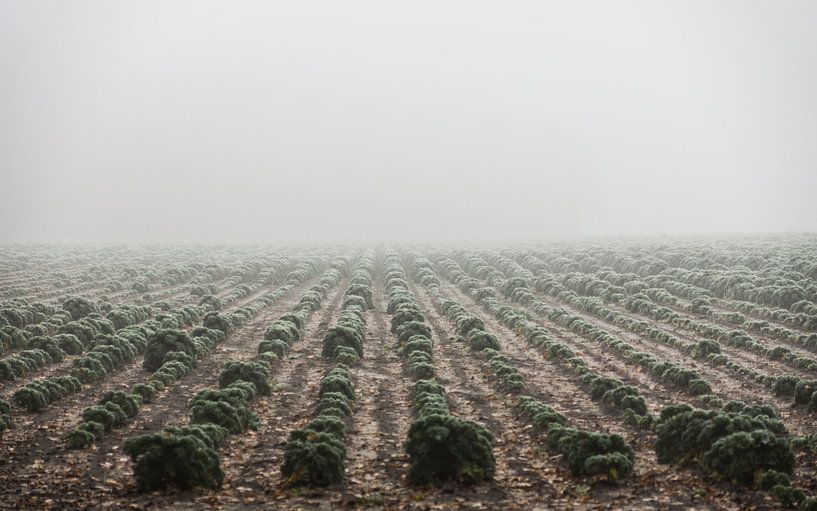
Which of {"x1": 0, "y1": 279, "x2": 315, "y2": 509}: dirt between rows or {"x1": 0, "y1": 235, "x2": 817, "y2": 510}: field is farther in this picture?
{"x1": 0, "y1": 235, "x2": 817, "y2": 510}: field

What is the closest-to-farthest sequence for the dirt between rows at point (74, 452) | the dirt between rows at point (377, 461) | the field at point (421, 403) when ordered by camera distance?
the dirt between rows at point (377, 461), the dirt between rows at point (74, 452), the field at point (421, 403)

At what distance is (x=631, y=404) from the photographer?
1839cm

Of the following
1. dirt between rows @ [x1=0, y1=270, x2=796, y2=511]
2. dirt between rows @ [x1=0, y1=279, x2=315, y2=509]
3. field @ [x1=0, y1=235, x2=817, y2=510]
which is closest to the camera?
dirt between rows @ [x1=0, y1=270, x2=796, y2=511]

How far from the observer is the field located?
13031 mm

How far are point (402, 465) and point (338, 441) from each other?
145cm

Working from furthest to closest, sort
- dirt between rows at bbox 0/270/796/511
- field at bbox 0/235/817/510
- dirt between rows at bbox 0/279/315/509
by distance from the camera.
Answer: field at bbox 0/235/817/510, dirt between rows at bbox 0/279/315/509, dirt between rows at bbox 0/270/796/511

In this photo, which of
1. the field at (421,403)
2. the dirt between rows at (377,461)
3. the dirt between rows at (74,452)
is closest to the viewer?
the dirt between rows at (377,461)

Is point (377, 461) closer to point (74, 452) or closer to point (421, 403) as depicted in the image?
point (421, 403)

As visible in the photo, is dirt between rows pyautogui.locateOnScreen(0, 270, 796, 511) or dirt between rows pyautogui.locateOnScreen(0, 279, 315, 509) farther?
dirt between rows pyautogui.locateOnScreen(0, 279, 315, 509)

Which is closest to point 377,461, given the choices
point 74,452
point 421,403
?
point 421,403

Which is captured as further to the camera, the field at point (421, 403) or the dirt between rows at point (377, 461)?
the field at point (421, 403)

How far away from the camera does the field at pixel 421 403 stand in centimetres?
1303

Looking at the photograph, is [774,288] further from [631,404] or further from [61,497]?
[61,497]

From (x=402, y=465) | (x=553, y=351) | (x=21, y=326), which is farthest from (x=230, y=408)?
(x=21, y=326)
